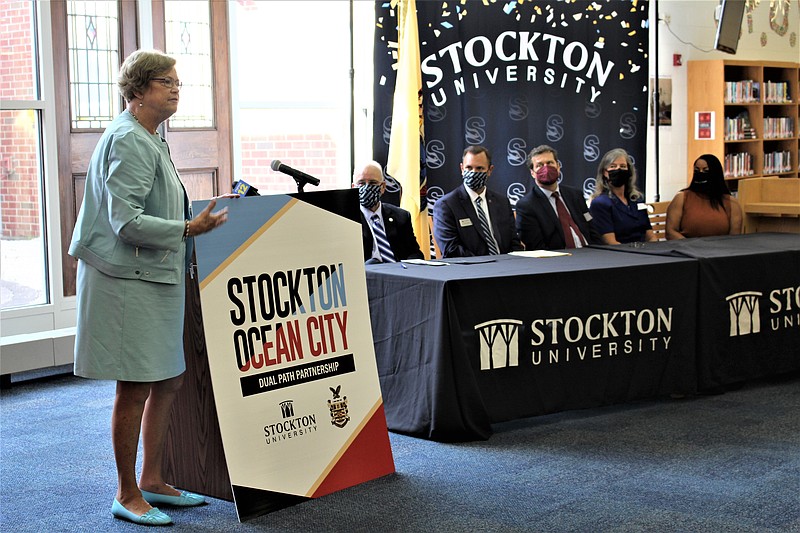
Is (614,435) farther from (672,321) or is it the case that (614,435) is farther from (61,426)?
(61,426)

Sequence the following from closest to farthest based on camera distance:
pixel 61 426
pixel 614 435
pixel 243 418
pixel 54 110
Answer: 1. pixel 243 418
2. pixel 614 435
3. pixel 61 426
4. pixel 54 110

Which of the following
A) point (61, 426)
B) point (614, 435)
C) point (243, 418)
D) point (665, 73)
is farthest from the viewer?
point (665, 73)

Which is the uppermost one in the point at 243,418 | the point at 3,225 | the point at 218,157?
the point at 218,157

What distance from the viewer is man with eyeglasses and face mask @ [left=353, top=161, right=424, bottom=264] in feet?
16.4

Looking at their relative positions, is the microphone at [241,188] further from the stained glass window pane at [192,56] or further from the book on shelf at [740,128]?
the book on shelf at [740,128]

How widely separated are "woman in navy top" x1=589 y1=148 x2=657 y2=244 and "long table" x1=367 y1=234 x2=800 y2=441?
2.46 feet

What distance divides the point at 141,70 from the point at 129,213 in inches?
18.7

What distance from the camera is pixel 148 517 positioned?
10.5ft

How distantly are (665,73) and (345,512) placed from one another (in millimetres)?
6649

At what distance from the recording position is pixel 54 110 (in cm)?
601

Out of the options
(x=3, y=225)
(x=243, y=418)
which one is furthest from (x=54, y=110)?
(x=243, y=418)

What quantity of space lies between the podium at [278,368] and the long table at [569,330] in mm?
519

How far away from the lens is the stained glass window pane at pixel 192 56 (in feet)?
21.4

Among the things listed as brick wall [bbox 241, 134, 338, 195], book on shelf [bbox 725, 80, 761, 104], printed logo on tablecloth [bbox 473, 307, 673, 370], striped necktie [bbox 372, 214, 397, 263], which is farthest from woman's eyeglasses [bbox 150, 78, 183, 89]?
book on shelf [bbox 725, 80, 761, 104]
